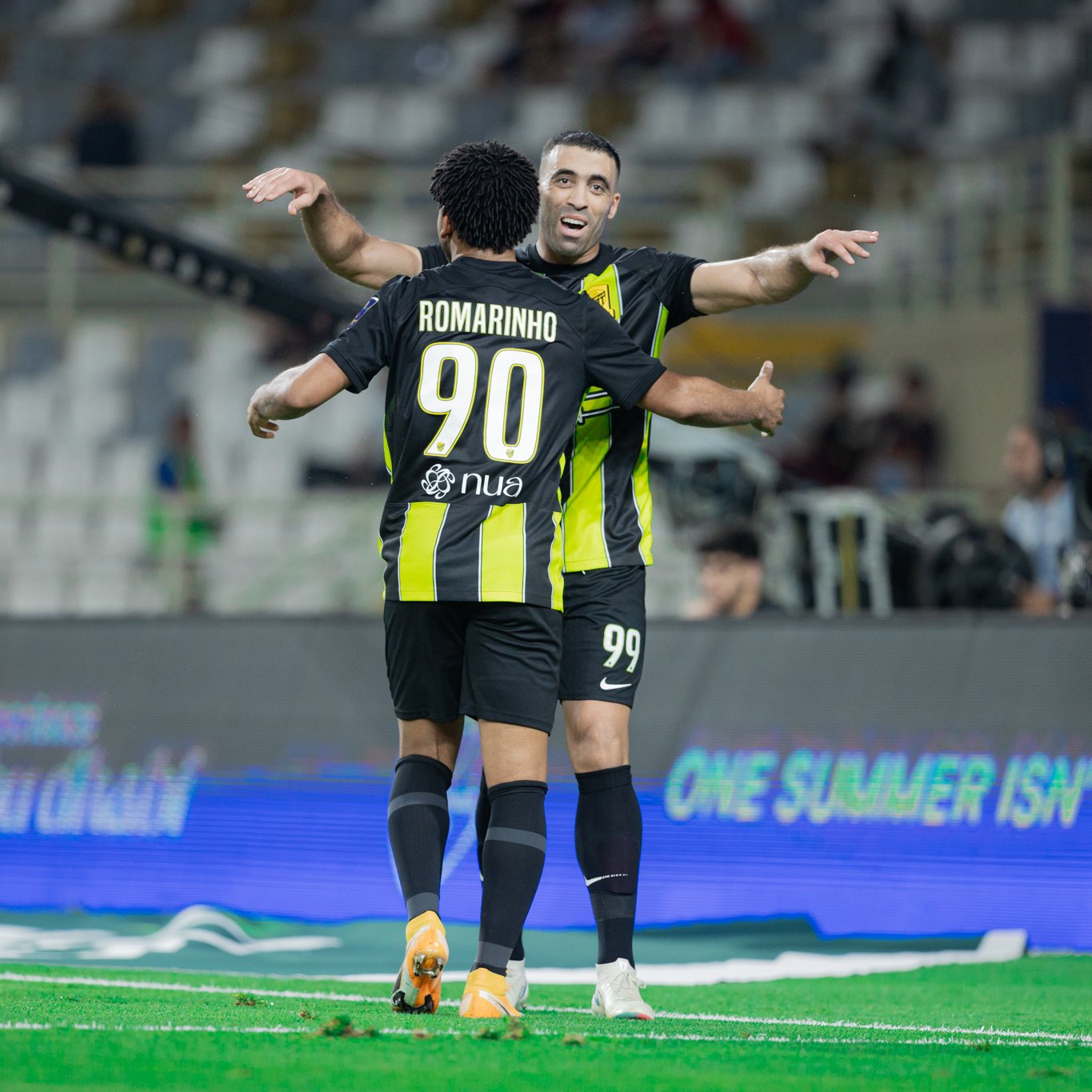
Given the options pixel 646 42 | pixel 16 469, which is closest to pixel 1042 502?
pixel 16 469

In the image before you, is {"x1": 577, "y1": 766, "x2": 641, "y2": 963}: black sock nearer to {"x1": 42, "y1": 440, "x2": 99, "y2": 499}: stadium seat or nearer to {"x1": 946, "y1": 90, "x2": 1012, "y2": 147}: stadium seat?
{"x1": 42, "y1": 440, "x2": 99, "y2": 499}: stadium seat

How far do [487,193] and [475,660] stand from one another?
3.56 feet

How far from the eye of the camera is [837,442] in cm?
1246

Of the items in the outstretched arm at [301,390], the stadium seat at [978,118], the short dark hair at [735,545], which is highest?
the stadium seat at [978,118]

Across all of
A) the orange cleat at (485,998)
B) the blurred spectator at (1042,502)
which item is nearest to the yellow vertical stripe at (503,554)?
the orange cleat at (485,998)

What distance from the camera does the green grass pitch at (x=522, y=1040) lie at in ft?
9.73

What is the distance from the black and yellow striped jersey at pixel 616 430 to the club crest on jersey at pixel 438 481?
0.46m

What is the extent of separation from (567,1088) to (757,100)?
48.2ft

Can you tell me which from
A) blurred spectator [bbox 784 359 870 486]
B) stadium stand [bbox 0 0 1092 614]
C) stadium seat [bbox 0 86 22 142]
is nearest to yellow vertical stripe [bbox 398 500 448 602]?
blurred spectator [bbox 784 359 870 486]

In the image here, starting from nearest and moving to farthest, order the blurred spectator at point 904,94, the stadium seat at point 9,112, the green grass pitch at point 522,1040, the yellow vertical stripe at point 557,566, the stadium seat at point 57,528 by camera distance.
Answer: the green grass pitch at point 522,1040 < the yellow vertical stripe at point 557,566 < the stadium seat at point 57,528 < the blurred spectator at point 904,94 < the stadium seat at point 9,112

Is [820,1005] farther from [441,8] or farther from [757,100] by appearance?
[441,8]

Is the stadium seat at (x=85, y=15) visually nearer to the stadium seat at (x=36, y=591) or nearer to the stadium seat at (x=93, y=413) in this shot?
the stadium seat at (x=93, y=413)

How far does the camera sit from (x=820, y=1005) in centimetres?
457

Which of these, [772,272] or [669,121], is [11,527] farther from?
[772,272]
